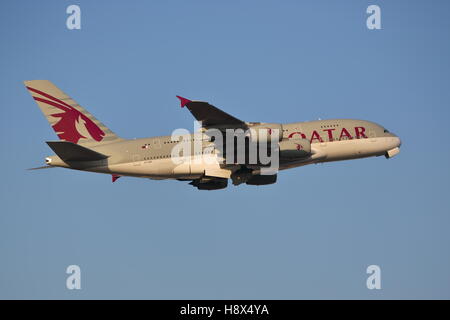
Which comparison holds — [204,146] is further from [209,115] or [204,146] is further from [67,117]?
[67,117]

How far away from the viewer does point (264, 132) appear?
47.7m

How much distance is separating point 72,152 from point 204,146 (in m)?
9.09

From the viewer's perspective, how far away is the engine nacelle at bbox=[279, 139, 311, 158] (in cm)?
4903

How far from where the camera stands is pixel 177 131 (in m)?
50.4

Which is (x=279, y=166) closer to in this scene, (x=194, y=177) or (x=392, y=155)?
(x=194, y=177)

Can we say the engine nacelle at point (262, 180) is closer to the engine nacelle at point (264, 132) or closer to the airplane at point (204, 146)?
the airplane at point (204, 146)

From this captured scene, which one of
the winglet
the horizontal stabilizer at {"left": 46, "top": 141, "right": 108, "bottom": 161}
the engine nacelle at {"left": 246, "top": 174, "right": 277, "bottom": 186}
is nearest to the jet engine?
the engine nacelle at {"left": 246, "top": 174, "right": 277, "bottom": 186}

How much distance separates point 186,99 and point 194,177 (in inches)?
352

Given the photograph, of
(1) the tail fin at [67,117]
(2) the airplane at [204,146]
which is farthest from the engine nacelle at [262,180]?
(1) the tail fin at [67,117]

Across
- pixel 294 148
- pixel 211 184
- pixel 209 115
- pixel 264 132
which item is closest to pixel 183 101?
pixel 209 115

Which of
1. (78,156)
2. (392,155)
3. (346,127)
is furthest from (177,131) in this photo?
(392,155)

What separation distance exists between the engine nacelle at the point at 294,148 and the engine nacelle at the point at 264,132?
1.04 metres

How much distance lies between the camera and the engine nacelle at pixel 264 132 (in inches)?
1876

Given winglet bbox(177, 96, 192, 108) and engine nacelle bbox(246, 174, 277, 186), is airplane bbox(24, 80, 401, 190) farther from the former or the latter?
winglet bbox(177, 96, 192, 108)
